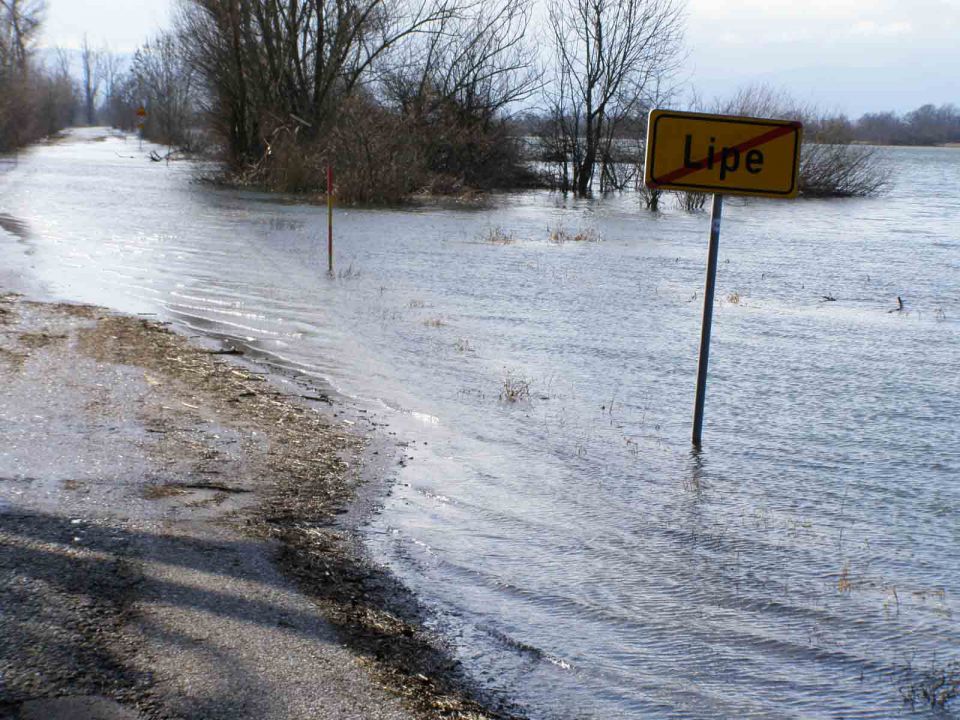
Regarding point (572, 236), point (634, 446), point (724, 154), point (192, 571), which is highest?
point (724, 154)

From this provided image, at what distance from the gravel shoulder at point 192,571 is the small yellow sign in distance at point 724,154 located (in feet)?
8.54

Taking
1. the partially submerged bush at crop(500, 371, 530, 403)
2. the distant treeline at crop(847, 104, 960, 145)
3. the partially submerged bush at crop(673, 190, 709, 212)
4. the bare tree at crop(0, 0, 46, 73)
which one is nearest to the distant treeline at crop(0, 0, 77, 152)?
the bare tree at crop(0, 0, 46, 73)

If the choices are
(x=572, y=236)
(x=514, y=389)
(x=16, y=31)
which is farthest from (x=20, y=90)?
(x=514, y=389)

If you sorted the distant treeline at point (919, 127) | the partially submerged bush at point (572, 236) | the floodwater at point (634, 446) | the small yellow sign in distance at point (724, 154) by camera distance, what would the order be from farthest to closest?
the distant treeline at point (919, 127), the partially submerged bush at point (572, 236), the small yellow sign in distance at point (724, 154), the floodwater at point (634, 446)

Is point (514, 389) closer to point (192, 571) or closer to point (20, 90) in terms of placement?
point (192, 571)

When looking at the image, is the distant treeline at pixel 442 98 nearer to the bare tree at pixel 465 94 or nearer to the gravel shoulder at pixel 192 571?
the bare tree at pixel 465 94

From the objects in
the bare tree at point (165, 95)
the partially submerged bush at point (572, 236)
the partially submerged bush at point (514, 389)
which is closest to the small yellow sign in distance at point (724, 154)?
the partially submerged bush at point (514, 389)

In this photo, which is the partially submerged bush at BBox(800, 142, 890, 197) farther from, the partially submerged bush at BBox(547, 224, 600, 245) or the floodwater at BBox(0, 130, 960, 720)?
the floodwater at BBox(0, 130, 960, 720)

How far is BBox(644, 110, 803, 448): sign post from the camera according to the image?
21.4ft

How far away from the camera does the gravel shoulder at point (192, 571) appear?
3.43 meters

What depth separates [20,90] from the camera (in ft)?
220

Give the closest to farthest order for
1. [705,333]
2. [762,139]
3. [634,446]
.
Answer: [762,139] → [705,333] → [634,446]

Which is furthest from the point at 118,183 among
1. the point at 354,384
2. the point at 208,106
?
the point at 354,384

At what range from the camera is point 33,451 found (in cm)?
589
